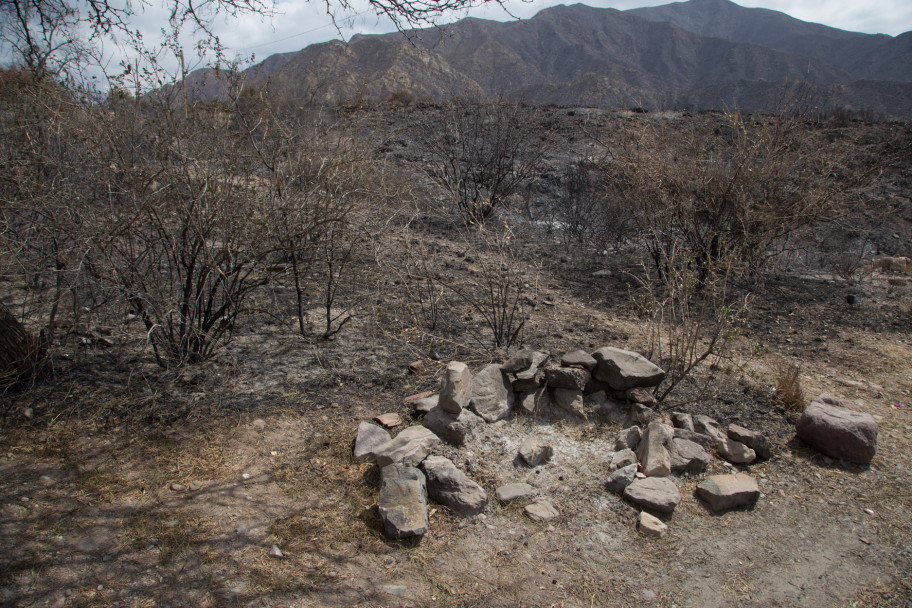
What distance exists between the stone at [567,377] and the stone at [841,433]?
4.83ft

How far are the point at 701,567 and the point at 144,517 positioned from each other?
104 inches

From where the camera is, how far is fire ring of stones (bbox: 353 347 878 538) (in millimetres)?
2861

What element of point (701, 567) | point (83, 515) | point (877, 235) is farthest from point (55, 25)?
point (877, 235)

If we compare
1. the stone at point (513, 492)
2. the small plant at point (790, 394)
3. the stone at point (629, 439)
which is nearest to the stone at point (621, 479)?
the stone at point (629, 439)

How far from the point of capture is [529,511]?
113 inches

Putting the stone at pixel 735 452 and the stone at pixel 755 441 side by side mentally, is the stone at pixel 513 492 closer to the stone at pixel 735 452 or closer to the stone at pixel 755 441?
the stone at pixel 735 452

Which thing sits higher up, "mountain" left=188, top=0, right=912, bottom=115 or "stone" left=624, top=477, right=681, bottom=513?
"mountain" left=188, top=0, right=912, bottom=115

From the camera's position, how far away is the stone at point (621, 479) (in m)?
3.08

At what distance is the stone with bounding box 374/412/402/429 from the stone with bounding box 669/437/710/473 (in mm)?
1725

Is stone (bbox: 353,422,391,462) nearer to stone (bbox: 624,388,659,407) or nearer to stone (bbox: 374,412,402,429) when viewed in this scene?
stone (bbox: 374,412,402,429)

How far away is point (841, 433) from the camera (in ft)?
11.4

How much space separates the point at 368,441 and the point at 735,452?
2325 mm

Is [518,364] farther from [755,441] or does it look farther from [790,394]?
[790,394]

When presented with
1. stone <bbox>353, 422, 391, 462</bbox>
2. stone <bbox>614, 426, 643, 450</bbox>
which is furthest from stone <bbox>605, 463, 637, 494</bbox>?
stone <bbox>353, 422, 391, 462</bbox>
